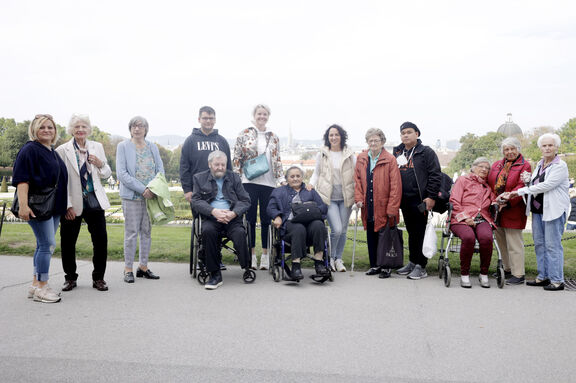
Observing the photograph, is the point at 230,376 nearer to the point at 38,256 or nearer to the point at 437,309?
the point at 437,309

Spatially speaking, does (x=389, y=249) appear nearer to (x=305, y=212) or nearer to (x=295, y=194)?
(x=305, y=212)

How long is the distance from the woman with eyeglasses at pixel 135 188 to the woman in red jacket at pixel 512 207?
13.2ft

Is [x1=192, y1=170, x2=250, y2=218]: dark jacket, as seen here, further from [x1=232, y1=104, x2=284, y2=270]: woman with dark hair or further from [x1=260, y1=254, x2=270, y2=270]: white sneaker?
[x1=260, y1=254, x2=270, y2=270]: white sneaker

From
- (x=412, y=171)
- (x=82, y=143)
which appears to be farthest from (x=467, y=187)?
(x=82, y=143)

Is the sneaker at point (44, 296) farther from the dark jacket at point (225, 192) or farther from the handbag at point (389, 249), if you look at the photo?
the handbag at point (389, 249)

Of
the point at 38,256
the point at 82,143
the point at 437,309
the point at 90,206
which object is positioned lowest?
the point at 437,309

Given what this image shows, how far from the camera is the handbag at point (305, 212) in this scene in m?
5.75

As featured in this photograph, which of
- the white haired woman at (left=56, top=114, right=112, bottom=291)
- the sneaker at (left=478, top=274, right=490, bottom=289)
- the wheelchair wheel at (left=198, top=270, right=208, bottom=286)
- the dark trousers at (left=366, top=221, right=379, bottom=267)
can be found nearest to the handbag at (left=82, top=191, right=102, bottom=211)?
the white haired woman at (left=56, top=114, right=112, bottom=291)

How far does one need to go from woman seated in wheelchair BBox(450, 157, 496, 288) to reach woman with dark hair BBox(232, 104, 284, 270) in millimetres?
2264

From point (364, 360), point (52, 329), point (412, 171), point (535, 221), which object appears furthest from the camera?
point (412, 171)

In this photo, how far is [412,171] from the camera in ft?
20.0

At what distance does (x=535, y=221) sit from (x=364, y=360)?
11.1ft

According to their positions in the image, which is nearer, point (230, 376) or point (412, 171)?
point (230, 376)

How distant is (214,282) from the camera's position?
5348 millimetres
